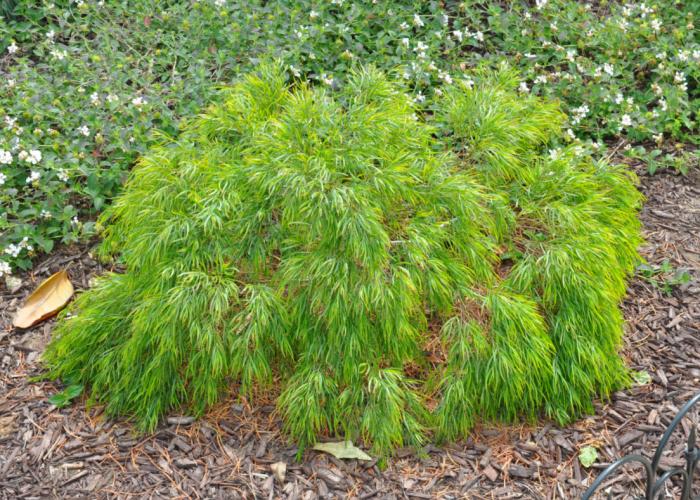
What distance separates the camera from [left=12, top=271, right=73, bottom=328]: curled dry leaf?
136 inches

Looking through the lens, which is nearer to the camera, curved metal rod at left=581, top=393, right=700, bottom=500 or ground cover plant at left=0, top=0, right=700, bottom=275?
curved metal rod at left=581, top=393, right=700, bottom=500

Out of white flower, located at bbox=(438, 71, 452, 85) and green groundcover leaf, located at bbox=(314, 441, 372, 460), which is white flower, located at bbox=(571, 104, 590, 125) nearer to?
white flower, located at bbox=(438, 71, 452, 85)

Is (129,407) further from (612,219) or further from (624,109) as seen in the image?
(624,109)

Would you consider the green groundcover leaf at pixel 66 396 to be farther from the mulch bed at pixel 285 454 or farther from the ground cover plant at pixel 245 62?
the ground cover plant at pixel 245 62

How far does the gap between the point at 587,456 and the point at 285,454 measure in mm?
1106

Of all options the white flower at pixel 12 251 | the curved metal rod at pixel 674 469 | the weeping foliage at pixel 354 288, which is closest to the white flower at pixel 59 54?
the white flower at pixel 12 251

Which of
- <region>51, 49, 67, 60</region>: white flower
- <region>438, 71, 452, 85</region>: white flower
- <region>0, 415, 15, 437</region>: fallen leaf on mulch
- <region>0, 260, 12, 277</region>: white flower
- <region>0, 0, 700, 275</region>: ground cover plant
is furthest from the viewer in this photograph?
<region>51, 49, 67, 60</region>: white flower

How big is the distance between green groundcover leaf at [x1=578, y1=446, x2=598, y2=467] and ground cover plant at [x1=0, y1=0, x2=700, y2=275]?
1.79m

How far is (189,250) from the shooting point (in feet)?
9.14

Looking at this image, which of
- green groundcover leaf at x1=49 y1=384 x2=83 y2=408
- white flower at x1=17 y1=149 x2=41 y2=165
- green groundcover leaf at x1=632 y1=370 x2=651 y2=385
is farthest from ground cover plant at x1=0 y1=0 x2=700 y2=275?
green groundcover leaf at x1=632 y1=370 x2=651 y2=385

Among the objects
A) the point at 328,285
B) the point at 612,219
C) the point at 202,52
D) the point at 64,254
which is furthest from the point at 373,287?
the point at 202,52

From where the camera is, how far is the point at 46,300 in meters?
3.53

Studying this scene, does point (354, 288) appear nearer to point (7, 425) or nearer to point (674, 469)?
point (674, 469)

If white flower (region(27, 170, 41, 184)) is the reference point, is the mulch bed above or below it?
below
